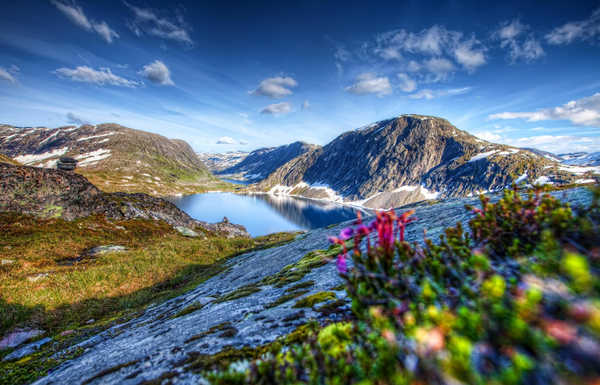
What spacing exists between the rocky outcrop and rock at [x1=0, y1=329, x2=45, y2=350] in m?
37.7

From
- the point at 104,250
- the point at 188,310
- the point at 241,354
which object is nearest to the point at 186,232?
the point at 104,250

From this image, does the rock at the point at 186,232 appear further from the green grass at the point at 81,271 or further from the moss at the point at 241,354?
the moss at the point at 241,354

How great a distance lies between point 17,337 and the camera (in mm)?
16031

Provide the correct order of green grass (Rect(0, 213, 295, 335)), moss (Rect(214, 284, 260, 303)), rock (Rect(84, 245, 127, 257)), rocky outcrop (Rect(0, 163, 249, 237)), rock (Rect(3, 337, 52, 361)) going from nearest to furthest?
moss (Rect(214, 284, 260, 303)), rock (Rect(3, 337, 52, 361)), green grass (Rect(0, 213, 295, 335)), rock (Rect(84, 245, 127, 257)), rocky outcrop (Rect(0, 163, 249, 237))

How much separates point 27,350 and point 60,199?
1837 inches

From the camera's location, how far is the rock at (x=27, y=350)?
13.7m

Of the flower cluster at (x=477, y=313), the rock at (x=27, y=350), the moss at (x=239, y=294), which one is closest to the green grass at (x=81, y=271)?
the rock at (x=27, y=350)

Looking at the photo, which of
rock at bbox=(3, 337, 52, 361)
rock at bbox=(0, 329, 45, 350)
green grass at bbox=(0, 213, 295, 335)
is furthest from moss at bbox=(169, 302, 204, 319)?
rock at bbox=(0, 329, 45, 350)

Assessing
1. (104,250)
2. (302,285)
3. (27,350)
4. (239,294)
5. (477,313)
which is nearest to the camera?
(477,313)

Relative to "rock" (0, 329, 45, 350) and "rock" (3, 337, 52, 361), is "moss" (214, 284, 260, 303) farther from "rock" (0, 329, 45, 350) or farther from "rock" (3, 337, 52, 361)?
"rock" (0, 329, 45, 350)

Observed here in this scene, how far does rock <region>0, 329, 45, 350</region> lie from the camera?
1540cm

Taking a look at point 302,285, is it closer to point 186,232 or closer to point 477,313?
point 477,313

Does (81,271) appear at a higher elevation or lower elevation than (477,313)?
lower

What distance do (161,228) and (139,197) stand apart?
17524 millimetres
